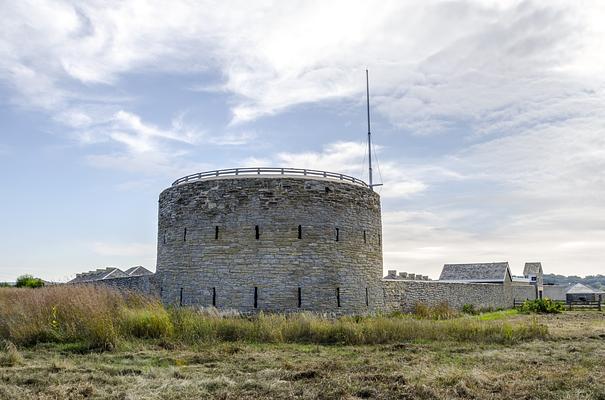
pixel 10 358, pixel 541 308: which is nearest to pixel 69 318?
pixel 10 358

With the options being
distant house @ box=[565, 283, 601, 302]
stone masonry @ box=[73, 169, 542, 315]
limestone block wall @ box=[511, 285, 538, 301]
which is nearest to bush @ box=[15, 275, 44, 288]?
stone masonry @ box=[73, 169, 542, 315]

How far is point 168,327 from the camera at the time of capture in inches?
555

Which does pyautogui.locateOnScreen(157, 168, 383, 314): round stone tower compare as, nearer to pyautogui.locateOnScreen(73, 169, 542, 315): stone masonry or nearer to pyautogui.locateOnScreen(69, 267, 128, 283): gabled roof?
pyautogui.locateOnScreen(73, 169, 542, 315): stone masonry

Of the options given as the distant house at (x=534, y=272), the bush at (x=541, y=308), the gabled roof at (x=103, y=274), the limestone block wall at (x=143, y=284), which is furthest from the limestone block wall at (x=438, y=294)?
the gabled roof at (x=103, y=274)

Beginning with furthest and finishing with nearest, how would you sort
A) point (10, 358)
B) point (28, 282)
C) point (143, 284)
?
point (28, 282)
point (143, 284)
point (10, 358)

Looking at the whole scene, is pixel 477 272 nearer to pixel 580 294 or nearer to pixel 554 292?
pixel 580 294

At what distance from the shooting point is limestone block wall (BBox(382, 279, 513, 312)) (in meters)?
23.1

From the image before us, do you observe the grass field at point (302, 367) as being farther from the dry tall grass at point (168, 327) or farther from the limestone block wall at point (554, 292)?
the limestone block wall at point (554, 292)

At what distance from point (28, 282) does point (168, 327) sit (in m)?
28.9

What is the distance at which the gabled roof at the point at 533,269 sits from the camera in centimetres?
5521

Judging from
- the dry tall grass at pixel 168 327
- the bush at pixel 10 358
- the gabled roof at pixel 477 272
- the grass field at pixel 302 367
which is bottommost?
the grass field at pixel 302 367

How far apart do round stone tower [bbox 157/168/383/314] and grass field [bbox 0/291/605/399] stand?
360 cm

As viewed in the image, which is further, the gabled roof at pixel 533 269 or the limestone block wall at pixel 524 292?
the gabled roof at pixel 533 269

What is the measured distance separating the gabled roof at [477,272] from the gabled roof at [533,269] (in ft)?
34.0
